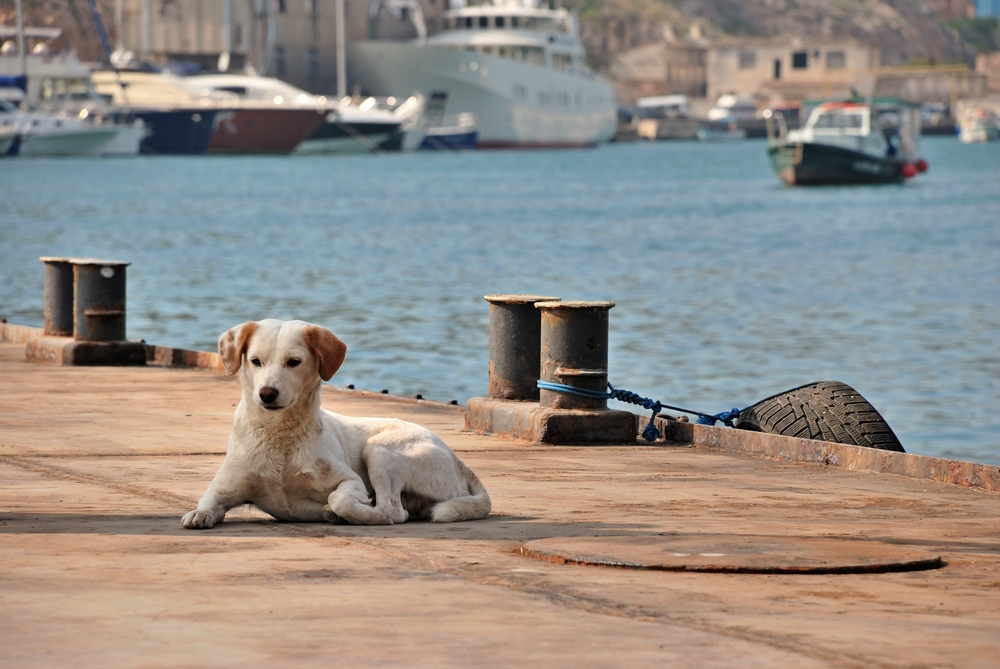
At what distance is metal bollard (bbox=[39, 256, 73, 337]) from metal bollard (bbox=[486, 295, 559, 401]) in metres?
5.19

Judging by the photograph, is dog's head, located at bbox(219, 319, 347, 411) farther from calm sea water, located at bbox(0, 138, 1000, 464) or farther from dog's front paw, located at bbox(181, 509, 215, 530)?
calm sea water, located at bbox(0, 138, 1000, 464)

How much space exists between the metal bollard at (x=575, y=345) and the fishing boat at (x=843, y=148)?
67.4m

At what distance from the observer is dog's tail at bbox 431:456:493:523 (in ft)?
25.1

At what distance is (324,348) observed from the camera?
23.5ft

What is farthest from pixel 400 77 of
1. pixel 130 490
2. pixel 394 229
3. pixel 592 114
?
pixel 130 490

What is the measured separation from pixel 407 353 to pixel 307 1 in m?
127

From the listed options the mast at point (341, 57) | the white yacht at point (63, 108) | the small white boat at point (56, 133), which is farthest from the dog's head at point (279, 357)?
the mast at point (341, 57)

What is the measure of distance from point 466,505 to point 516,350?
3.55 m

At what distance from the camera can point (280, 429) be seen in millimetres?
7270

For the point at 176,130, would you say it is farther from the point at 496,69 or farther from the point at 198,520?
the point at 198,520

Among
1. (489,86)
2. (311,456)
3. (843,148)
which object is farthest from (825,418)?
(489,86)

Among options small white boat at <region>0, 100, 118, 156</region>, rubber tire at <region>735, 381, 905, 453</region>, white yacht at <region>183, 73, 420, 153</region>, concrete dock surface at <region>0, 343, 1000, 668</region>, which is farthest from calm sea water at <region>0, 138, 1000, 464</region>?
white yacht at <region>183, 73, 420, 153</region>

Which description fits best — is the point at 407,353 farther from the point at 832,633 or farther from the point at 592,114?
the point at 592,114

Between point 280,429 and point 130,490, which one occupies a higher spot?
point 280,429
